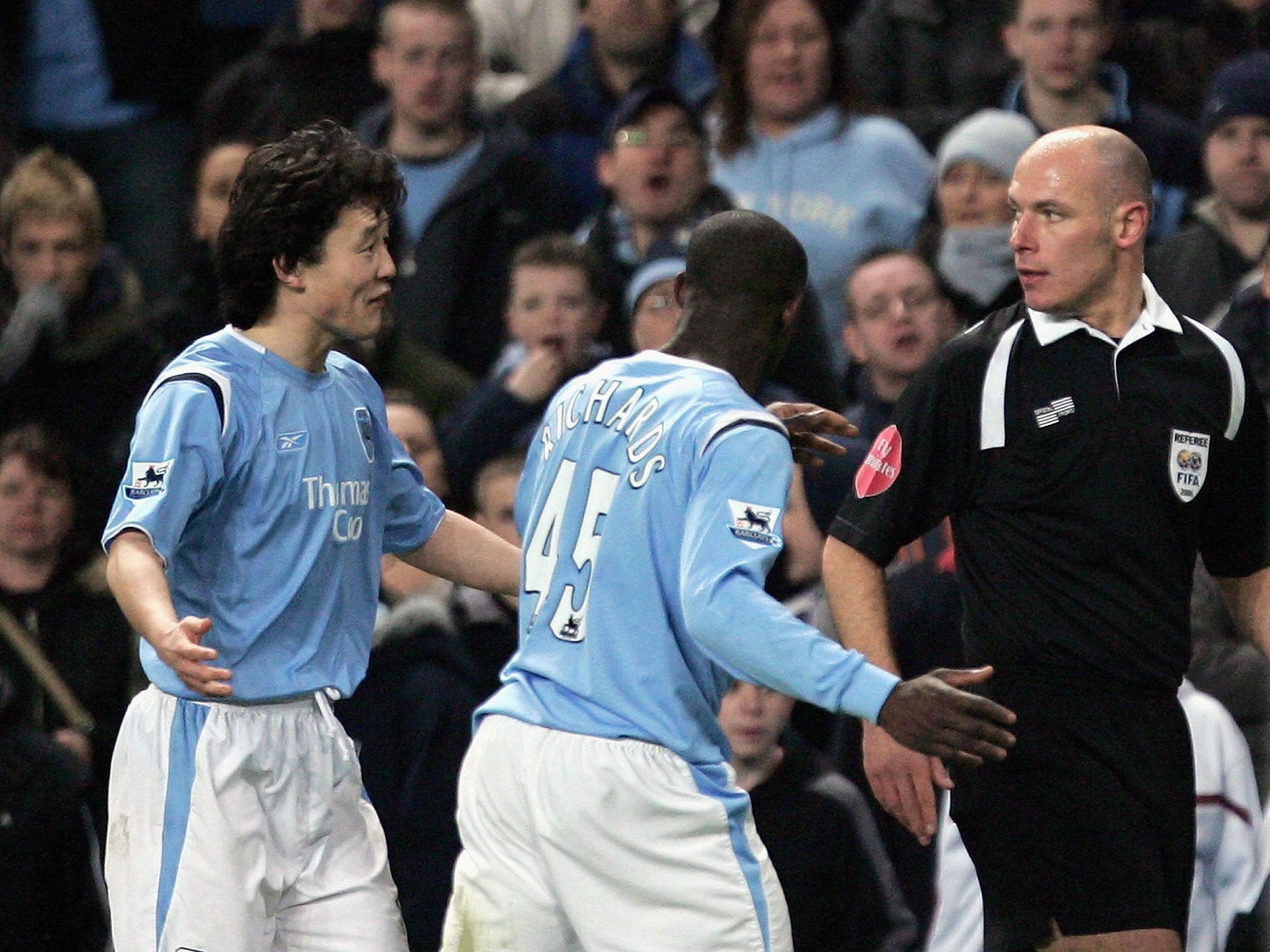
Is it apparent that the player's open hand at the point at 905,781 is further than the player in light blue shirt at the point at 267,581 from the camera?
Yes

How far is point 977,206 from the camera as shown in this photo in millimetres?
7934

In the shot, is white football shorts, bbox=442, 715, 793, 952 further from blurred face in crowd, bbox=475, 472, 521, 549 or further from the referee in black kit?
blurred face in crowd, bbox=475, 472, 521, 549

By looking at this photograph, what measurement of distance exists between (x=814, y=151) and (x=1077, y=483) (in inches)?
149

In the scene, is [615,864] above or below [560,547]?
below

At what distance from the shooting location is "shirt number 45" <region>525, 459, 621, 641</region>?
14.4 feet

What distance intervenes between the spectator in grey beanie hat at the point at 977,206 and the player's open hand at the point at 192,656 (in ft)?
12.9

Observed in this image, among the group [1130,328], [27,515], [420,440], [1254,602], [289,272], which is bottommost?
[27,515]

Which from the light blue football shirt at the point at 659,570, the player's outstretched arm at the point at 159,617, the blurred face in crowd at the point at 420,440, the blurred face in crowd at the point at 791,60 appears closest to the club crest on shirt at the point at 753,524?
the light blue football shirt at the point at 659,570

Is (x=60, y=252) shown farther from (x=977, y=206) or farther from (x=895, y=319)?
(x=977, y=206)

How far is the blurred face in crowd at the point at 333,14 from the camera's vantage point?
380 inches

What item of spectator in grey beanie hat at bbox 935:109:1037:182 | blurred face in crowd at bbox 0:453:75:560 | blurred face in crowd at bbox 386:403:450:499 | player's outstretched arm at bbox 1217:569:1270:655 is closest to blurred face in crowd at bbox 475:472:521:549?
blurred face in crowd at bbox 386:403:450:499

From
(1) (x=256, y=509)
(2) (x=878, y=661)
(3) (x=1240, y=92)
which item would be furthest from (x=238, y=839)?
(3) (x=1240, y=92)

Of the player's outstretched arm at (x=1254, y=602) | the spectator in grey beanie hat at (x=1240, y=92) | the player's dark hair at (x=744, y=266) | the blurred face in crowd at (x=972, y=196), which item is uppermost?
the spectator in grey beanie hat at (x=1240, y=92)

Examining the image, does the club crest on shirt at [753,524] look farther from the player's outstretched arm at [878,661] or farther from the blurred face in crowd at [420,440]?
the blurred face in crowd at [420,440]
